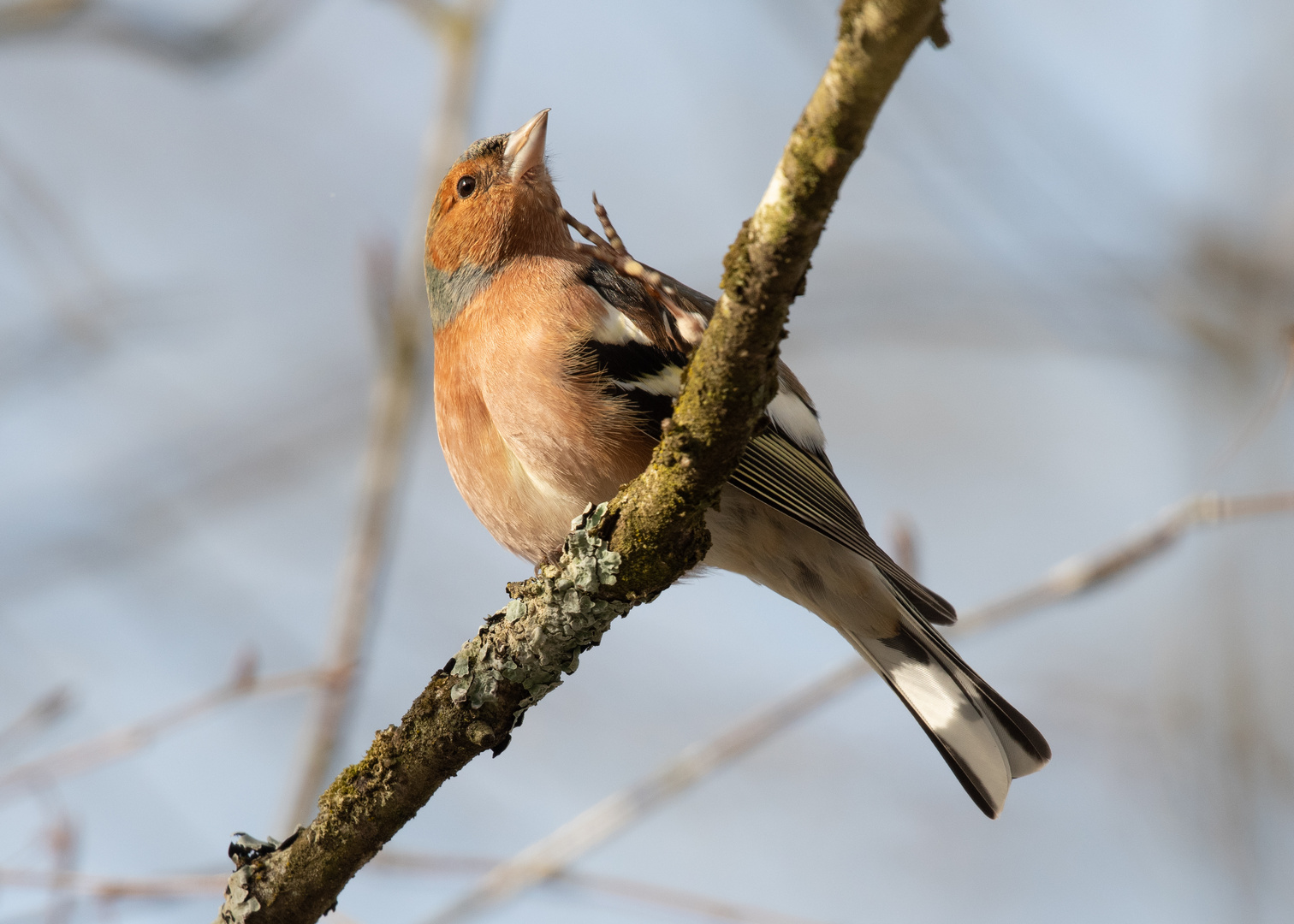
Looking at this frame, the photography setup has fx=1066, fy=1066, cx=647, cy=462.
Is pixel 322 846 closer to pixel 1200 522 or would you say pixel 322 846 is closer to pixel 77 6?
pixel 1200 522

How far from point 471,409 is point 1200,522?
9.29ft

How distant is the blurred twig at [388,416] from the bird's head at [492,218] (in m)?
0.88

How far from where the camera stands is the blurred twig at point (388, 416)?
15.8 ft

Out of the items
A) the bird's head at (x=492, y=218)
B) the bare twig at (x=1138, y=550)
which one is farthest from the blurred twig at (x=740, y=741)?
the bird's head at (x=492, y=218)

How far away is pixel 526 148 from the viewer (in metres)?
4.58

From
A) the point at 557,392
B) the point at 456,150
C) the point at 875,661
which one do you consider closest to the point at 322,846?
the point at 557,392

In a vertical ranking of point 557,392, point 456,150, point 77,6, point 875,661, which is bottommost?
point 875,661

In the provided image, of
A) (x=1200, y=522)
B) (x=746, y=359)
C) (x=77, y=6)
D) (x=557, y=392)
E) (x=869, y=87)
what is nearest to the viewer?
(x=869, y=87)

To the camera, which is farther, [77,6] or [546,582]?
[77,6]

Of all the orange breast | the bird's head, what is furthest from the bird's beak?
the orange breast

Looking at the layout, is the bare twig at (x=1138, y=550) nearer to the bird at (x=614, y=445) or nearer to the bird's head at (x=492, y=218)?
the bird at (x=614, y=445)

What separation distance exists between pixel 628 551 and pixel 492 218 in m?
2.46

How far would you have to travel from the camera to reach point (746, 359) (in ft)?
6.93

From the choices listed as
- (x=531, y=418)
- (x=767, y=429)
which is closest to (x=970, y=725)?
(x=767, y=429)
